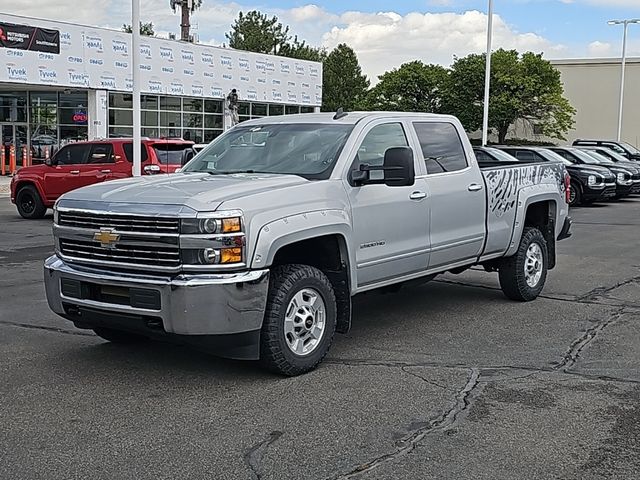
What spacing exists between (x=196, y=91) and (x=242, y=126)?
28408 mm

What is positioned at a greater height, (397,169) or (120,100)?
(120,100)

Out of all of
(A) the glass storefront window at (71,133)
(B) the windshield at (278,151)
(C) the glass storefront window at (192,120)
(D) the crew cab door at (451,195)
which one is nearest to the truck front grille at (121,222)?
(B) the windshield at (278,151)

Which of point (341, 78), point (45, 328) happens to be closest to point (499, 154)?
point (45, 328)

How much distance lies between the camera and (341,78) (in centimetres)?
7481

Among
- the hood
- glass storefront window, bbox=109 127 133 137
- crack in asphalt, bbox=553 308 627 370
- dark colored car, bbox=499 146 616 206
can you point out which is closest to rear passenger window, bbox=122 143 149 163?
dark colored car, bbox=499 146 616 206

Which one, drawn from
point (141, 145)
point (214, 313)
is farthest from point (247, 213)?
point (141, 145)

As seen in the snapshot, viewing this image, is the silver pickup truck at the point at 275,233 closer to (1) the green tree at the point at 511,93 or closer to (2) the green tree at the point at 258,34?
(1) the green tree at the point at 511,93

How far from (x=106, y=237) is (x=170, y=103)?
1210 inches

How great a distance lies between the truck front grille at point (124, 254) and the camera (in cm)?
571

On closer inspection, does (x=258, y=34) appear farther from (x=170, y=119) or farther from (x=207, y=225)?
(x=207, y=225)

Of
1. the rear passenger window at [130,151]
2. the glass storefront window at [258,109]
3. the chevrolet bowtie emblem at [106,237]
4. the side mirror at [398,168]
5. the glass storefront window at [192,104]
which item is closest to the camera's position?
the chevrolet bowtie emblem at [106,237]

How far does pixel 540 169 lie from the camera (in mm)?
9367

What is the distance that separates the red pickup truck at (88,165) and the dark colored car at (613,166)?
11635 millimetres

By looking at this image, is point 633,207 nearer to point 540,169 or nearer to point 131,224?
point 540,169
